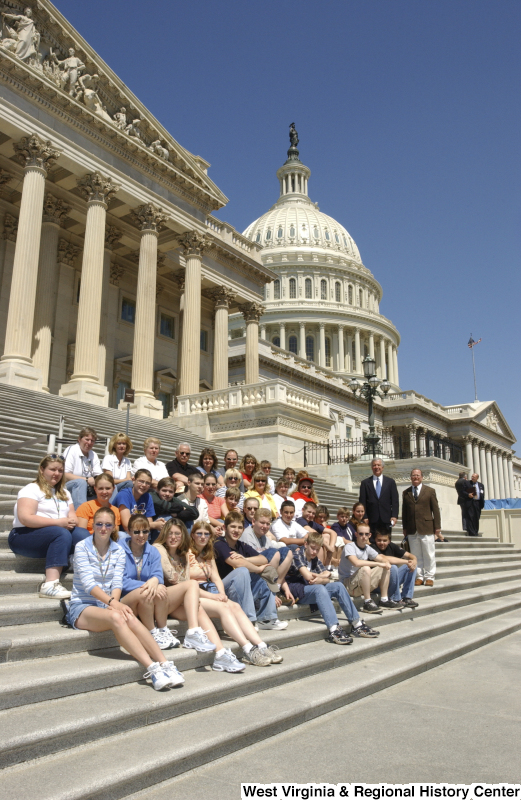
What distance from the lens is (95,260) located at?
2242cm

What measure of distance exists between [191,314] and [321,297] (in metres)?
67.8

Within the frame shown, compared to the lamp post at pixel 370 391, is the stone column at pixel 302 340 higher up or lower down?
higher up

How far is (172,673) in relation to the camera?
15.0 ft

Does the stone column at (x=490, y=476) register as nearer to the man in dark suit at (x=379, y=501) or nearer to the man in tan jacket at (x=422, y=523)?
the man in tan jacket at (x=422, y=523)

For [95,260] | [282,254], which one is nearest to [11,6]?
[95,260]

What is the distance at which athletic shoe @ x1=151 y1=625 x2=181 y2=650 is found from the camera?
5.25 metres

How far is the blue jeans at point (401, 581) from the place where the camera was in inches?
346

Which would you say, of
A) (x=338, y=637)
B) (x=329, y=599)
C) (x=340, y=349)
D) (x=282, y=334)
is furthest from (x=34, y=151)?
(x=340, y=349)

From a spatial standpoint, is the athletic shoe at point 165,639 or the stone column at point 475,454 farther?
the stone column at point 475,454

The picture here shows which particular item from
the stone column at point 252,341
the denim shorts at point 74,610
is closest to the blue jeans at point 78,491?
the denim shorts at point 74,610

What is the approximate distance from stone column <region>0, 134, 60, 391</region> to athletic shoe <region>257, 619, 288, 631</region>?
14811mm

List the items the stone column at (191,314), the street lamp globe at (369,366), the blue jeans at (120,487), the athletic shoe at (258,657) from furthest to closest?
the stone column at (191,314)
the street lamp globe at (369,366)
the blue jeans at (120,487)
the athletic shoe at (258,657)

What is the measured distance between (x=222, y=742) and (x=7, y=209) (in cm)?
2592

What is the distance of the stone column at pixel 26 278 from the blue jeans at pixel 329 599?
14.5 meters
